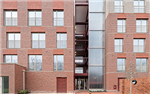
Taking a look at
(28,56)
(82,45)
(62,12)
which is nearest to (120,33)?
(62,12)

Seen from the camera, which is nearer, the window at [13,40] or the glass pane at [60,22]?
the window at [13,40]

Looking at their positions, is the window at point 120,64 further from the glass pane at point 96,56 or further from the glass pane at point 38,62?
the glass pane at point 38,62

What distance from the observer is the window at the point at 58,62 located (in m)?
17.4

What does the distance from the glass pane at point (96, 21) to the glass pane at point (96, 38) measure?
874 mm

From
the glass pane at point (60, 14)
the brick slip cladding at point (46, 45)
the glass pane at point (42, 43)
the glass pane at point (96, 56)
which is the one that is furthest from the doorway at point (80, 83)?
the glass pane at point (60, 14)

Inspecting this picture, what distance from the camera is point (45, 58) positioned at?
1739cm

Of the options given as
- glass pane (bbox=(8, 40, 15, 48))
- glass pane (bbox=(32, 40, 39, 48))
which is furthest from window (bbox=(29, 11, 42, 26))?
glass pane (bbox=(8, 40, 15, 48))

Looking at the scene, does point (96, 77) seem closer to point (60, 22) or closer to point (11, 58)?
point (60, 22)

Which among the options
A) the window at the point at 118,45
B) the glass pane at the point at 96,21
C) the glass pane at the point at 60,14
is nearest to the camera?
the glass pane at the point at 60,14

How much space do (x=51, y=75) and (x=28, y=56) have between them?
4.47m

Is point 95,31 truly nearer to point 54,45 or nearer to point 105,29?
point 105,29

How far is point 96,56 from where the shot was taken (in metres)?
20.3

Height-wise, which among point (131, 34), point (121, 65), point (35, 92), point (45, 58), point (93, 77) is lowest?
point (35, 92)

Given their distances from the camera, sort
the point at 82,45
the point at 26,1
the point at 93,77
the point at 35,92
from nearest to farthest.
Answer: the point at 35,92, the point at 26,1, the point at 93,77, the point at 82,45
